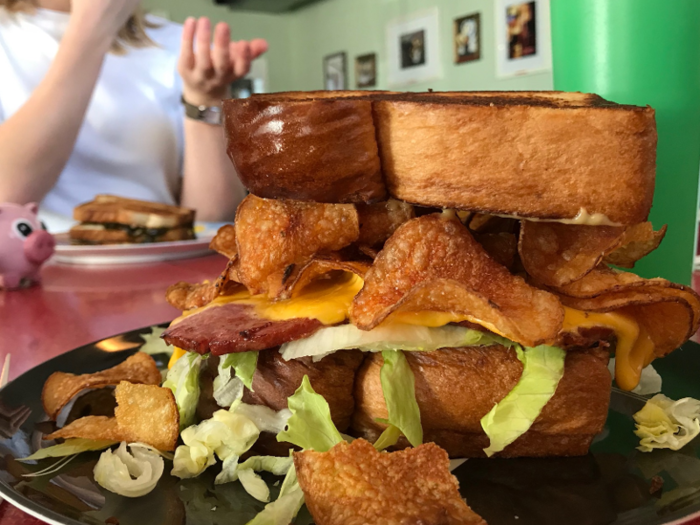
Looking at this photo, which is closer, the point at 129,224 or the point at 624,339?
the point at 624,339

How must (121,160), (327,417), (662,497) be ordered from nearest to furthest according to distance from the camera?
(662,497) < (327,417) < (121,160)

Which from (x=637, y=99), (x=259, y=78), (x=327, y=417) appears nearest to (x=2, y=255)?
(x=327, y=417)

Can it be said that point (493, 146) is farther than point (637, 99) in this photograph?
No

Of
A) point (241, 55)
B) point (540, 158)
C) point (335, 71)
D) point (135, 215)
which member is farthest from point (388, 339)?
point (335, 71)

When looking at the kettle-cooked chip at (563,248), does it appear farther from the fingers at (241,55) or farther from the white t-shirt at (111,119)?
the white t-shirt at (111,119)

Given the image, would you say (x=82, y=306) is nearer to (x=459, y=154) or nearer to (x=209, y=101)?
(x=459, y=154)

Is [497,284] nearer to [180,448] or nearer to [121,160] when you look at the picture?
[180,448]

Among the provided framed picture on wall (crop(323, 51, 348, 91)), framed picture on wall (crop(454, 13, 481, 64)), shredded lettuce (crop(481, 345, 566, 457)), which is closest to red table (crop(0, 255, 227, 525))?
shredded lettuce (crop(481, 345, 566, 457))
